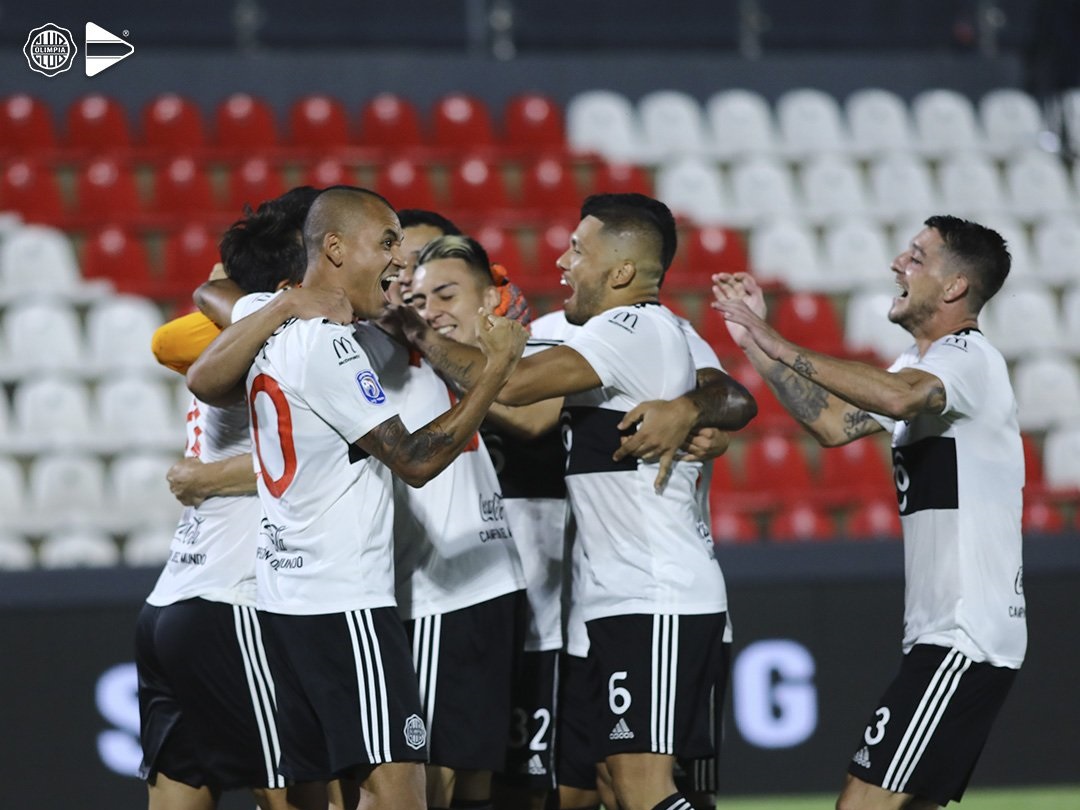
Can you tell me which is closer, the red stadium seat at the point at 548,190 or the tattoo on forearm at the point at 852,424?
the tattoo on forearm at the point at 852,424

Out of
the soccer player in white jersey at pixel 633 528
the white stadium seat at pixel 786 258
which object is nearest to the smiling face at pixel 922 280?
the soccer player in white jersey at pixel 633 528

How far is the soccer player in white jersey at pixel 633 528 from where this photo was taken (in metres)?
4.20

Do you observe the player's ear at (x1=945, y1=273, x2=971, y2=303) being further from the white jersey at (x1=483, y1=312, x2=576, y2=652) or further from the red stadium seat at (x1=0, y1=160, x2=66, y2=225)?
the red stadium seat at (x1=0, y1=160, x2=66, y2=225)

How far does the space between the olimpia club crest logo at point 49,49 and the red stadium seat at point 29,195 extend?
1.25m

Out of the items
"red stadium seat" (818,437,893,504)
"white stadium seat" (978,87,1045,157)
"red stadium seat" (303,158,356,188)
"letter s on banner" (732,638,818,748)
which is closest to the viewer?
"letter s on banner" (732,638,818,748)

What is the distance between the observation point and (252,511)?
13.8 feet

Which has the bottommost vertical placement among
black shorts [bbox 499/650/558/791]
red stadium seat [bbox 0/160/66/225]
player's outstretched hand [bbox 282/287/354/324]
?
black shorts [bbox 499/650/558/791]

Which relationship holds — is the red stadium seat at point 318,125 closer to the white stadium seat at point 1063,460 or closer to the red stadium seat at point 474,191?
the red stadium seat at point 474,191

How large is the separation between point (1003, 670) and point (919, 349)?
99 centimetres

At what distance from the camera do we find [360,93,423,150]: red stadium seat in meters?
11.0

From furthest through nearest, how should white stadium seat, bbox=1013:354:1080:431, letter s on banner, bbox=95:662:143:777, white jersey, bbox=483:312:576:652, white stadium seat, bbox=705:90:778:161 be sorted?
white stadium seat, bbox=705:90:778:161, white stadium seat, bbox=1013:354:1080:431, letter s on banner, bbox=95:662:143:777, white jersey, bbox=483:312:576:652

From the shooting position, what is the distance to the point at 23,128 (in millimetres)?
10500

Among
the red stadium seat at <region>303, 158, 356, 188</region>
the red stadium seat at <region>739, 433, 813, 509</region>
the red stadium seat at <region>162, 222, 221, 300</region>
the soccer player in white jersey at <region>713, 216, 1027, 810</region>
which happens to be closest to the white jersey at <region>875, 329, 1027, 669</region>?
the soccer player in white jersey at <region>713, 216, 1027, 810</region>

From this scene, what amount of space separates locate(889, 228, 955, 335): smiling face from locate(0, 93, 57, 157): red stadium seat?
7.57m
